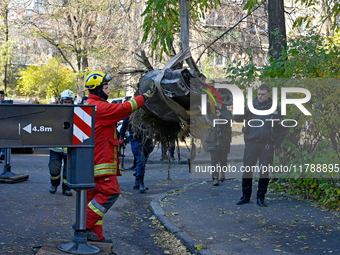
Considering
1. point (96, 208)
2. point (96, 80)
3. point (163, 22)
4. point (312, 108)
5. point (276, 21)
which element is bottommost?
point (96, 208)

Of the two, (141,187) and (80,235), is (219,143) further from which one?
(80,235)

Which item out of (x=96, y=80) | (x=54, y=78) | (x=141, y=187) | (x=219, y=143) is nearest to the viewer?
(x=96, y=80)

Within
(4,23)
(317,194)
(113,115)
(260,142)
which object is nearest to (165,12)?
(260,142)

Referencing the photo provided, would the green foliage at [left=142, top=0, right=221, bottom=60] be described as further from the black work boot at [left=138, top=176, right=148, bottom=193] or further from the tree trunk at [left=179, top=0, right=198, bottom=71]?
the black work boot at [left=138, top=176, right=148, bottom=193]

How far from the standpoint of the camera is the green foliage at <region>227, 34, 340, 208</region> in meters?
7.17

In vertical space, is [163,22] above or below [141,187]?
above

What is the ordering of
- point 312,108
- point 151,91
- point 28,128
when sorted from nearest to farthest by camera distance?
point 28,128 < point 151,91 < point 312,108

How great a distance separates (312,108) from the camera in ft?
24.4

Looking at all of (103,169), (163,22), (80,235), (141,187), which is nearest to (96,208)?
(103,169)

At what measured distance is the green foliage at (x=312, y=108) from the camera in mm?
7168

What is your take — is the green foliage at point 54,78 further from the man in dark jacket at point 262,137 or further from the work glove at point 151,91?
the work glove at point 151,91

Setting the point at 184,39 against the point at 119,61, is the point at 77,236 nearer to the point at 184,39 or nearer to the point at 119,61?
the point at 184,39

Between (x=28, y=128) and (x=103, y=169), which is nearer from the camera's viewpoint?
(x=28, y=128)

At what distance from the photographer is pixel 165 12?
26.7ft
